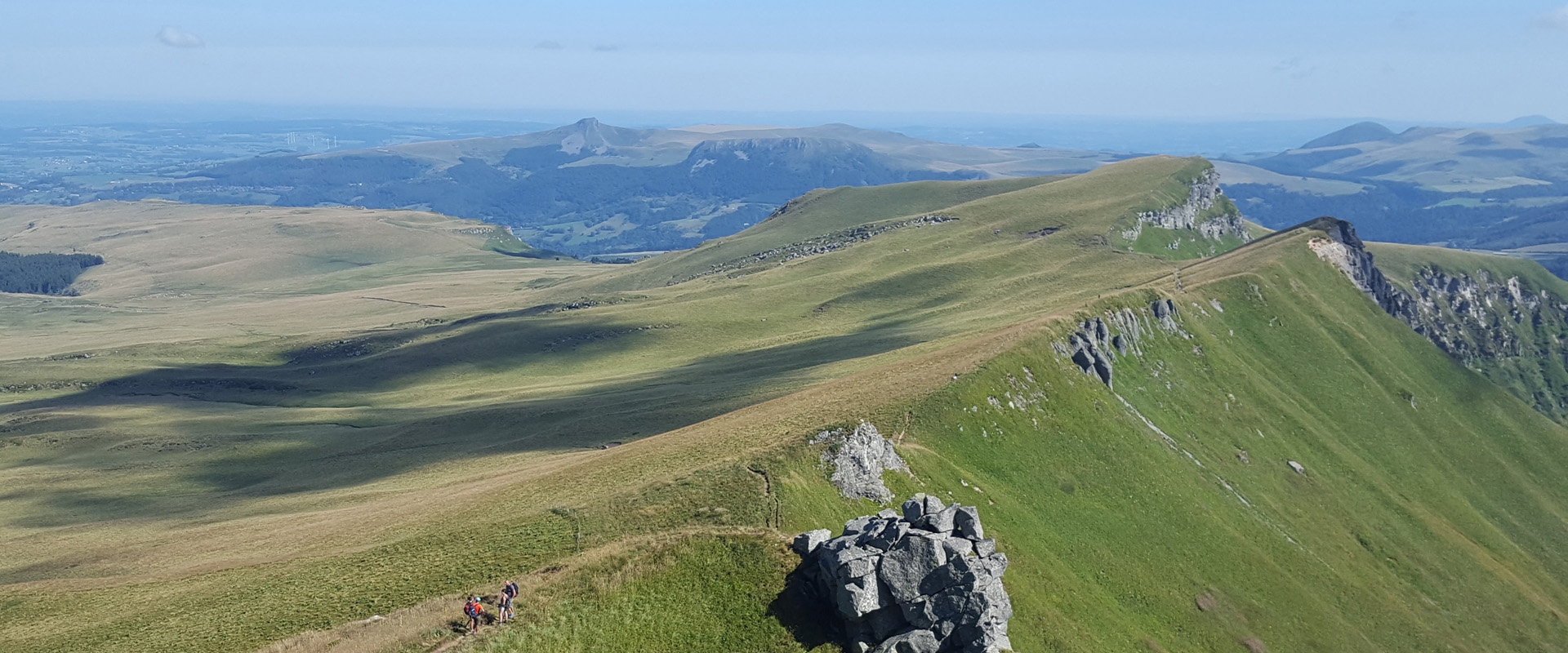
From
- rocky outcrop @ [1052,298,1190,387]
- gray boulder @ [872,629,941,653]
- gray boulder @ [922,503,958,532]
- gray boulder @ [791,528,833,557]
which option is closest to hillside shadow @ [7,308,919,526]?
rocky outcrop @ [1052,298,1190,387]

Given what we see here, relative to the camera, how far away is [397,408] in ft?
471

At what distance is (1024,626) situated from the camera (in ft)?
185

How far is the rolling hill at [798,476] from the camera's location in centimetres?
5266

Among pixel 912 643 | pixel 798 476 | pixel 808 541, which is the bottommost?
pixel 912 643

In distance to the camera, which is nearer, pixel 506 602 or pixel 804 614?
pixel 506 602

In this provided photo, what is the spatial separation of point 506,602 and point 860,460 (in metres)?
27.4

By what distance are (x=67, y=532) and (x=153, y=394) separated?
3516 inches

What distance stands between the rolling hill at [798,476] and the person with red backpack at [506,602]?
0.73 m

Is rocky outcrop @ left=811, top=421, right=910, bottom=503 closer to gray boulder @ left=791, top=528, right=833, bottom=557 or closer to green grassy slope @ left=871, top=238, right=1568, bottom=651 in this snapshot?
green grassy slope @ left=871, top=238, right=1568, bottom=651

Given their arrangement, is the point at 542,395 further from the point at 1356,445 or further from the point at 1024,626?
the point at 1356,445

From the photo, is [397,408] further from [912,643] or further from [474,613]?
[912,643]

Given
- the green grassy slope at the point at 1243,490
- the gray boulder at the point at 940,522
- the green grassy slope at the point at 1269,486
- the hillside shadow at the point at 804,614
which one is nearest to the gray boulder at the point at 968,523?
the gray boulder at the point at 940,522

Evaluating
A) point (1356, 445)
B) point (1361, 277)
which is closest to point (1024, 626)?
point (1356, 445)

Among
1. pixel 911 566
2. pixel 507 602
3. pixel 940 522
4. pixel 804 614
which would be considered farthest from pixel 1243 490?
pixel 507 602
